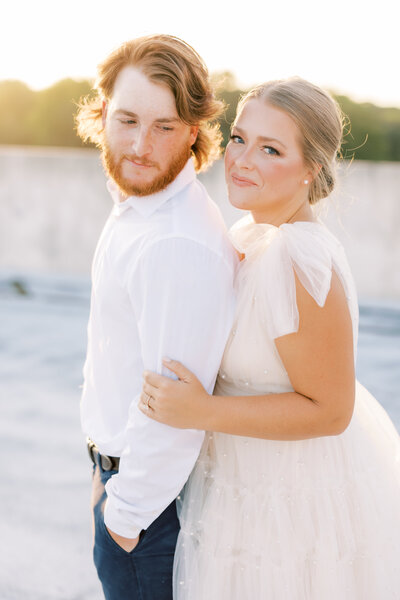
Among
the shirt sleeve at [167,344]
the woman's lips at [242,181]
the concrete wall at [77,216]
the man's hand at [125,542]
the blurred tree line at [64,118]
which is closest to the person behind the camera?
the shirt sleeve at [167,344]

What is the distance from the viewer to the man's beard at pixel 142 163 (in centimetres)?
147

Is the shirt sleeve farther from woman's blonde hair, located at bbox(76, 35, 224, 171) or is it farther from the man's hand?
woman's blonde hair, located at bbox(76, 35, 224, 171)

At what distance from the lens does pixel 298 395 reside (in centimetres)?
140

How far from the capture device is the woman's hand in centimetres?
135

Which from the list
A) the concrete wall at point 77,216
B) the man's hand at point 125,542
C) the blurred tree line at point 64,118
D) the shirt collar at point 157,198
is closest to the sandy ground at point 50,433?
the concrete wall at point 77,216

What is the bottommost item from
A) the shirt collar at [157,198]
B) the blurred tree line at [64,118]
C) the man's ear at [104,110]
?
the blurred tree line at [64,118]

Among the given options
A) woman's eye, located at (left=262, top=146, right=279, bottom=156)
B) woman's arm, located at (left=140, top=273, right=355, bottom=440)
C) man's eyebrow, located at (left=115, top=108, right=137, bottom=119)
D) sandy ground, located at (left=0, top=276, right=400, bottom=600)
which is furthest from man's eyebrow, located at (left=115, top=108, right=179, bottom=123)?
sandy ground, located at (left=0, top=276, right=400, bottom=600)

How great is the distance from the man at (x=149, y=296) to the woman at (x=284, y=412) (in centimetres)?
7

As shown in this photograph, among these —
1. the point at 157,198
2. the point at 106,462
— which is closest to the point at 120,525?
the point at 106,462

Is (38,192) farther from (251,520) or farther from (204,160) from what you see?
(251,520)

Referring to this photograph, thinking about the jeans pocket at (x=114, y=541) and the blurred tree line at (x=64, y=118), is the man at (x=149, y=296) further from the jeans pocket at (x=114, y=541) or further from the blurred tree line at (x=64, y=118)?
the blurred tree line at (x=64, y=118)

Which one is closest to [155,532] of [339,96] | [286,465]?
[286,465]

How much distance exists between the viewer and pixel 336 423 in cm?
141

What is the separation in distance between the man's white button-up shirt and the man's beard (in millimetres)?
17
